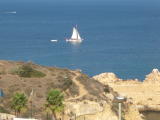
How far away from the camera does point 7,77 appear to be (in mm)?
49062

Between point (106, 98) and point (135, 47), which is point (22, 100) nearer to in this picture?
point (106, 98)

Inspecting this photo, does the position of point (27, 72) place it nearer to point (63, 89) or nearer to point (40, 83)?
point (40, 83)

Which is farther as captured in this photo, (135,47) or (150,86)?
(135,47)

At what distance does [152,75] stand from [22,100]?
37.7 m

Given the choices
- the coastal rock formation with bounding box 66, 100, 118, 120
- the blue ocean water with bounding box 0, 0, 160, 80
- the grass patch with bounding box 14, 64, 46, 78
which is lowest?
the coastal rock formation with bounding box 66, 100, 118, 120

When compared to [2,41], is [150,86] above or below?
below

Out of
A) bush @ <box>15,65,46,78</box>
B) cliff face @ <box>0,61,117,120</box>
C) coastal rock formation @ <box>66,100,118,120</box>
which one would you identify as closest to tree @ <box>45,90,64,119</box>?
cliff face @ <box>0,61,117,120</box>

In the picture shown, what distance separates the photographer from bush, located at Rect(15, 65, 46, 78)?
50.1 meters

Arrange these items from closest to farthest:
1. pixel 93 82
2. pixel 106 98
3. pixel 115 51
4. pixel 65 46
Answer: pixel 106 98, pixel 93 82, pixel 115 51, pixel 65 46

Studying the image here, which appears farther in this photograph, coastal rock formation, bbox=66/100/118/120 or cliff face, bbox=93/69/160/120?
cliff face, bbox=93/69/160/120

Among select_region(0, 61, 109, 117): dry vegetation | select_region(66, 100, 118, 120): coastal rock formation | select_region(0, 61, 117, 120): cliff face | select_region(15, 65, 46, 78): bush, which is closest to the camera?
select_region(66, 100, 118, 120): coastal rock formation

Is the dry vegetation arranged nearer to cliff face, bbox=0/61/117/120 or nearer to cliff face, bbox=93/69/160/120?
cliff face, bbox=0/61/117/120

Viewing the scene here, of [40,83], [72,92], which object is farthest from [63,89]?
[40,83]

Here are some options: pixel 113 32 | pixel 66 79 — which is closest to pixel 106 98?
pixel 66 79
